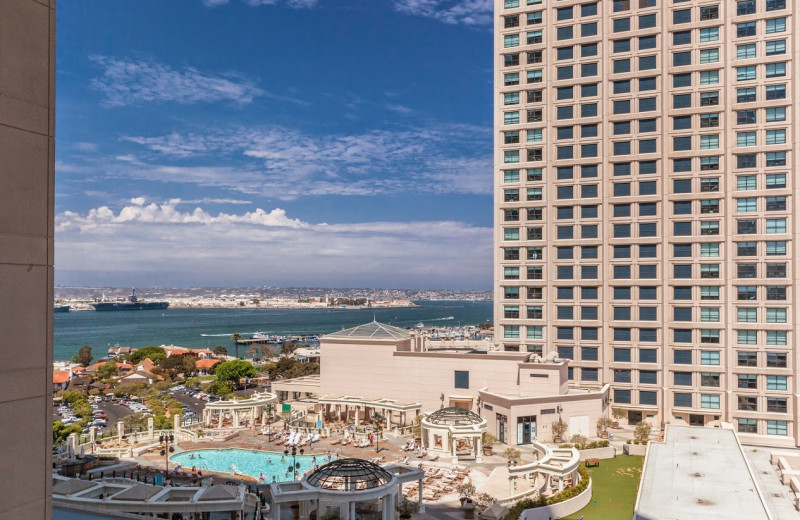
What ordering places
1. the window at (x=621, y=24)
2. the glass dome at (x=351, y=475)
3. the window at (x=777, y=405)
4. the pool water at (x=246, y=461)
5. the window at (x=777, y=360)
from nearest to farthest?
1. the glass dome at (x=351, y=475)
2. the pool water at (x=246, y=461)
3. the window at (x=777, y=360)
4. the window at (x=777, y=405)
5. the window at (x=621, y=24)

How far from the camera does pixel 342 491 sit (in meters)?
31.5

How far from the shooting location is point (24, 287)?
795cm

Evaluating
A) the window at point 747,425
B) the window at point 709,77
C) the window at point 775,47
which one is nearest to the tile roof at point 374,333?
the window at point 747,425

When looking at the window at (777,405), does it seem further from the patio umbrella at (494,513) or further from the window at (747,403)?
the patio umbrella at (494,513)

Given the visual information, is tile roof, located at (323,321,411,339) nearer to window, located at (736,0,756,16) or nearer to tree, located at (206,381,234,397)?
tree, located at (206,381,234,397)

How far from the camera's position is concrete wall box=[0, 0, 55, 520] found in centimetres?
772

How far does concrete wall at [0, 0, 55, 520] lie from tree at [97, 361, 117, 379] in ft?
395

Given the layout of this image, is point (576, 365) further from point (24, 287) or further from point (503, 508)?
point (24, 287)

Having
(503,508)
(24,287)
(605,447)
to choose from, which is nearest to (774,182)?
(605,447)

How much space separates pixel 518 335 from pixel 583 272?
10161mm

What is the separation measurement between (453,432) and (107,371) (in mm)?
90473

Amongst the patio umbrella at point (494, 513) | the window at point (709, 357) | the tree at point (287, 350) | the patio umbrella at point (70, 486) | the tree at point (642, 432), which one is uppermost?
the window at point (709, 357)

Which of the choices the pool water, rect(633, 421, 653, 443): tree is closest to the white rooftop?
rect(633, 421, 653, 443): tree

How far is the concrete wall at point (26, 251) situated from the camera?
7.72 m
